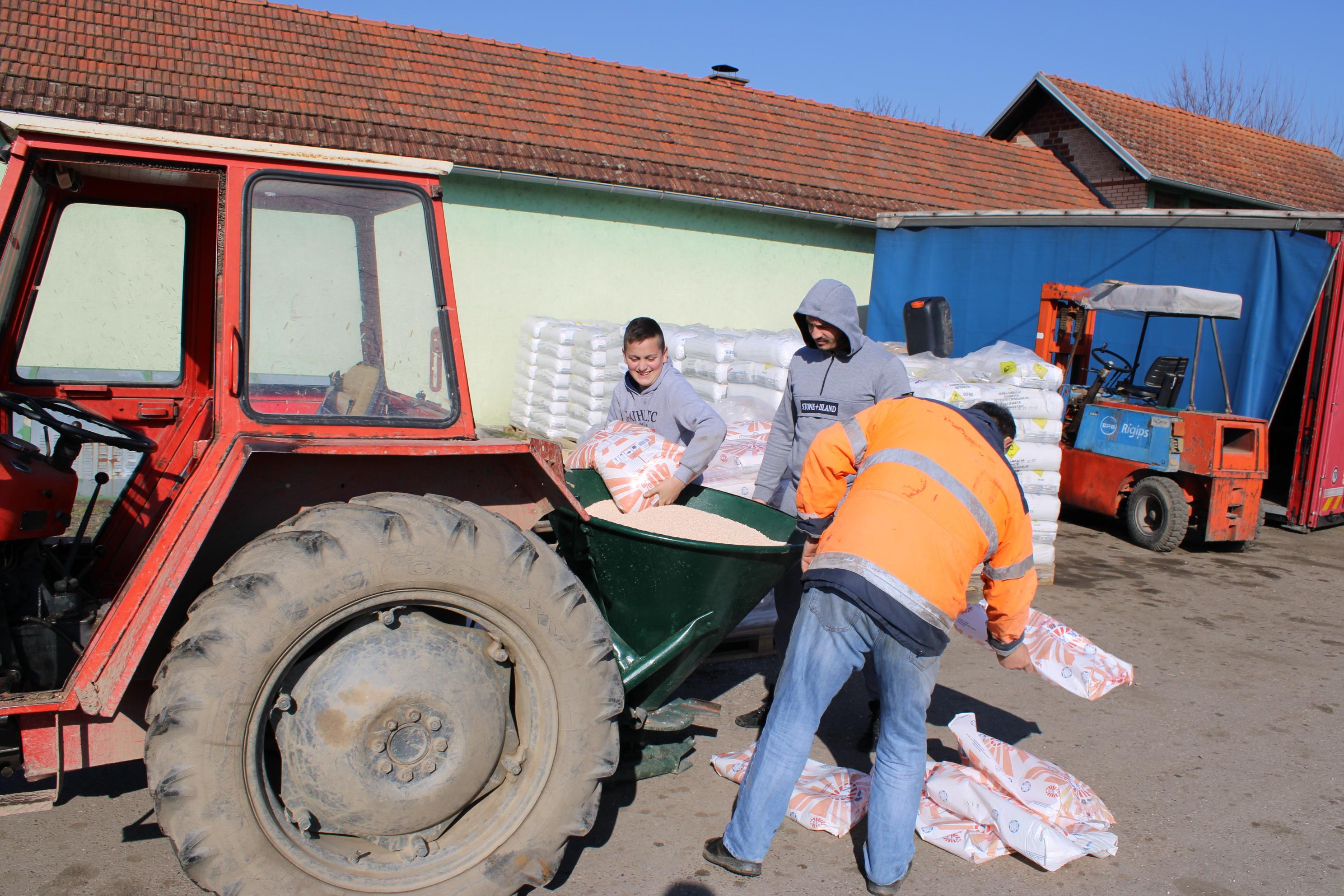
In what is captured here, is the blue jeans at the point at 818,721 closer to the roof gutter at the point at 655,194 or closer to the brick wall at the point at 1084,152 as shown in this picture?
the roof gutter at the point at 655,194

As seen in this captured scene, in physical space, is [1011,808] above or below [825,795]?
above

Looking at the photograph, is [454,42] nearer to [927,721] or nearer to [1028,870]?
[927,721]

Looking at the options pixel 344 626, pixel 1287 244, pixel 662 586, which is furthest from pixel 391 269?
pixel 1287 244

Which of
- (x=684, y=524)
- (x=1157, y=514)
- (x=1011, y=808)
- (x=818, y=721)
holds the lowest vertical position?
(x=1011, y=808)

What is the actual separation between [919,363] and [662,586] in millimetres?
4462

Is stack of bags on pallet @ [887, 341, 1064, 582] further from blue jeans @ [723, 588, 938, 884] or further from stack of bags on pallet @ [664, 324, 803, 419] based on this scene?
blue jeans @ [723, 588, 938, 884]

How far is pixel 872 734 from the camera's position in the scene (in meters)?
4.12

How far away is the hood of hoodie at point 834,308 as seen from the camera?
389 cm

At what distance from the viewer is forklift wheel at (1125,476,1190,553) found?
8.34 metres

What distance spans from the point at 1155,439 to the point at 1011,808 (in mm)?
6286

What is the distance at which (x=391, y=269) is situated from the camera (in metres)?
3.02

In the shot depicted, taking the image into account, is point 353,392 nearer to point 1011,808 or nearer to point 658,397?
point 658,397

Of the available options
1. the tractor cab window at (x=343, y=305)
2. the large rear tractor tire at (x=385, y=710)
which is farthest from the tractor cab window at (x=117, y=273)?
the large rear tractor tire at (x=385, y=710)

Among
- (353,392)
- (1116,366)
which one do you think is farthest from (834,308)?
(1116,366)
